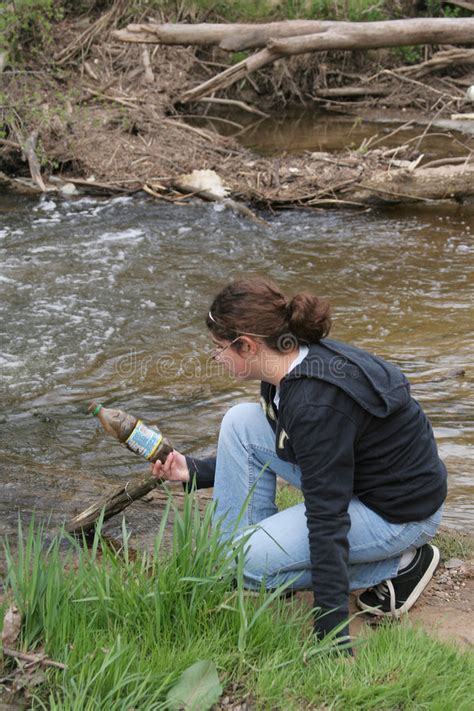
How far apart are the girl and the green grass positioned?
0.55 feet

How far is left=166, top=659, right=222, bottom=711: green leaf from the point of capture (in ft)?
7.44

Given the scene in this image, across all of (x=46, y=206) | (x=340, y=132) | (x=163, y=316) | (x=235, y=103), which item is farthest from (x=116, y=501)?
(x=235, y=103)

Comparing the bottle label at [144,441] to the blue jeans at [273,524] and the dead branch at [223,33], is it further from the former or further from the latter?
the dead branch at [223,33]

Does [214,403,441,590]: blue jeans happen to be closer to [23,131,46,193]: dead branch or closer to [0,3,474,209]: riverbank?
[0,3,474,209]: riverbank

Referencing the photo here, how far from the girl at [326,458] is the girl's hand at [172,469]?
23 centimetres

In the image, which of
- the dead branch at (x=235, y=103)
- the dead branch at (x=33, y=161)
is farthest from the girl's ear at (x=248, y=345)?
the dead branch at (x=235, y=103)

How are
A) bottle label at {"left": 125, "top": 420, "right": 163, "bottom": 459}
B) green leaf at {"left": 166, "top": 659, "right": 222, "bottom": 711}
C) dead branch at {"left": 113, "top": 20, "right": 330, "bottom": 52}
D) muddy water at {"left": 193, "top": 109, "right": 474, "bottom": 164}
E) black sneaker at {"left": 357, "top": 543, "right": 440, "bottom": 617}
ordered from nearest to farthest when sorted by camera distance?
green leaf at {"left": 166, "top": 659, "right": 222, "bottom": 711}
black sneaker at {"left": 357, "top": 543, "right": 440, "bottom": 617}
bottle label at {"left": 125, "top": 420, "right": 163, "bottom": 459}
dead branch at {"left": 113, "top": 20, "right": 330, "bottom": 52}
muddy water at {"left": 193, "top": 109, "right": 474, "bottom": 164}

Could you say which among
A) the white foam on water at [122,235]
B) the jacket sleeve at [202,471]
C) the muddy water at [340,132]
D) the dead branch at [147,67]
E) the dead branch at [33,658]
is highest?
the dead branch at [33,658]

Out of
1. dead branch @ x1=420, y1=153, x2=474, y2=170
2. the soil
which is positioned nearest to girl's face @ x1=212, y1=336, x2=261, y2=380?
the soil

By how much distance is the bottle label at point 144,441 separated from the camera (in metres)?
3.21

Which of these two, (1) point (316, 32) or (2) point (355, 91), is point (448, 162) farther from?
(2) point (355, 91)

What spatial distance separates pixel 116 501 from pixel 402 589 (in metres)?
1.15

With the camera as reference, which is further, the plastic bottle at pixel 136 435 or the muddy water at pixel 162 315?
the muddy water at pixel 162 315

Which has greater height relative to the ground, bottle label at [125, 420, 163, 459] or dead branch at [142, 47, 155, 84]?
bottle label at [125, 420, 163, 459]
